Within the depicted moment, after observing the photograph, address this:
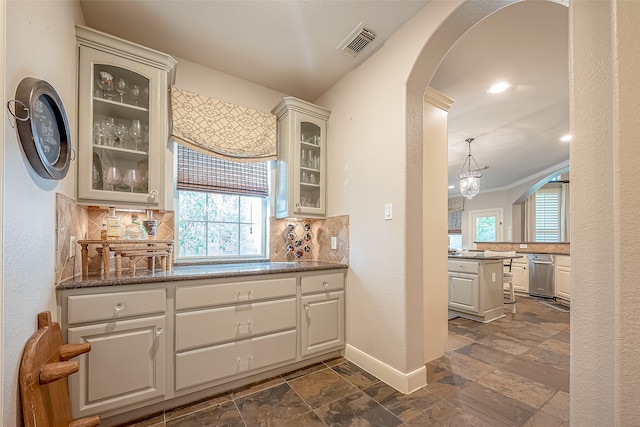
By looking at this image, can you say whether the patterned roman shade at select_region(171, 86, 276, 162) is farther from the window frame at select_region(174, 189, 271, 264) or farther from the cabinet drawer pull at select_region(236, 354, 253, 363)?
the cabinet drawer pull at select_region(236, 354, 253, 363)

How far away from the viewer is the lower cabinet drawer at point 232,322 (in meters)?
1.71

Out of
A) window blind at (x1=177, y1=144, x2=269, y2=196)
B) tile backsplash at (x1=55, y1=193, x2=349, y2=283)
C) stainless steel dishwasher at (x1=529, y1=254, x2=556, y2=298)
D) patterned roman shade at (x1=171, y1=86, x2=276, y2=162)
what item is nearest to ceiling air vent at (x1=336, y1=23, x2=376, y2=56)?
patterned roman shade at (x1=171, y1=86, x2=276, y2=162)

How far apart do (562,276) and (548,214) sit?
2.96m

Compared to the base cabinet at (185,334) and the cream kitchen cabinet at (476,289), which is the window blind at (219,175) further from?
the cream kitchen cabinet at (476,289)

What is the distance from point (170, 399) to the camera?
5.48 ft

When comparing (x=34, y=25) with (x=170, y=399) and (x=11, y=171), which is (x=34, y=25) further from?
(x=170, y=399)

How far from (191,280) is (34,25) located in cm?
144

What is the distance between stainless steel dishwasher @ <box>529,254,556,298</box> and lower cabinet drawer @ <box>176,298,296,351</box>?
532cm

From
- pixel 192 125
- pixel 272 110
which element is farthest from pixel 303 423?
pixel 272 110

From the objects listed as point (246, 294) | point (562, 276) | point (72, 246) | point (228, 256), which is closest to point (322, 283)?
point (246, 294)

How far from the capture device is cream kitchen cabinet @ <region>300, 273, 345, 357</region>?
2180 millimetres

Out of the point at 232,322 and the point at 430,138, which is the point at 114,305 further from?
Answer: the point at 430,138

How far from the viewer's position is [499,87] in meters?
2.74

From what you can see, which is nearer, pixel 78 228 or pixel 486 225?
pixel 78 228
